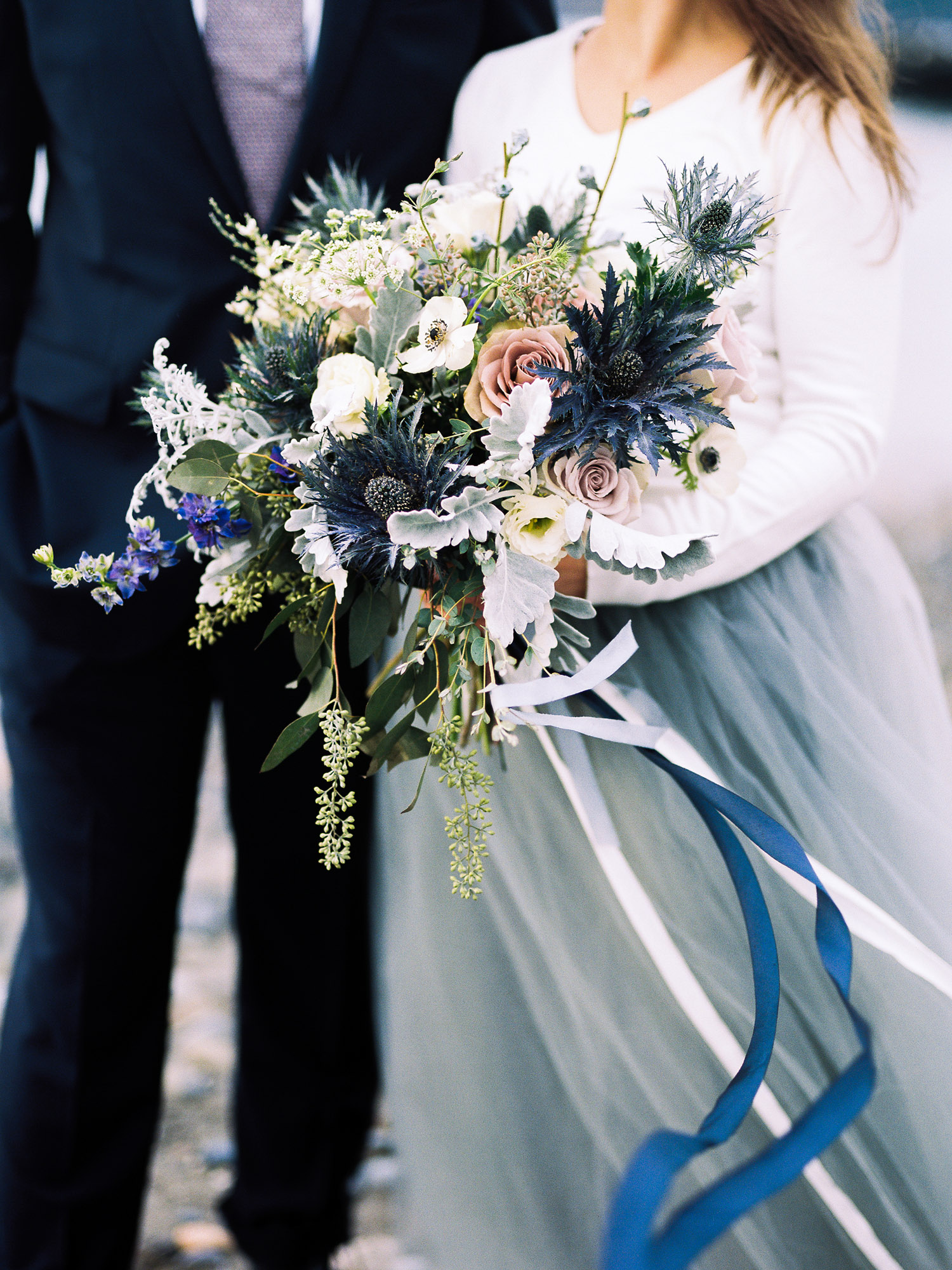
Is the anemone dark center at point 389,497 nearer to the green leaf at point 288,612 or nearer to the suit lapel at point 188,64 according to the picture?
the green leaf at point 288,612

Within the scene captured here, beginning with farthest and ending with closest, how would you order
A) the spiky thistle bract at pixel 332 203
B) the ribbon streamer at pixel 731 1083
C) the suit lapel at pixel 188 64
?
the suit lapel at pixel 188 64 → the spiky thistle bract at pixel 332 203 → the ribbon streamer at pixel 731 1083

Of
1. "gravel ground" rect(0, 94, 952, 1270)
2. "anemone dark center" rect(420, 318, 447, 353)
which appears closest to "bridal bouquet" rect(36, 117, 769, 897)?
"anemone dark center" rect(420, 318, 447, 353)

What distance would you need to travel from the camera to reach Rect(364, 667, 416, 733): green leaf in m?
0.80

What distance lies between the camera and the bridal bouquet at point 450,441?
708mm

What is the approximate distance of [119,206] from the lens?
1098 millimetres

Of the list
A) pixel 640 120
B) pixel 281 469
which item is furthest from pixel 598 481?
pixel 640 120

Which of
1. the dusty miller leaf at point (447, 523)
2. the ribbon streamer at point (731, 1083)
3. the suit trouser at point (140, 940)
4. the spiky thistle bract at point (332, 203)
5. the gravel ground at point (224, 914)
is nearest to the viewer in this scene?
the ribbon streamer at point (731, 1083)

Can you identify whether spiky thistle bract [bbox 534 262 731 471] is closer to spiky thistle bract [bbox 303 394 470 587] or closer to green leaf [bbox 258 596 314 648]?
spiky thistle bract [bbox 303 394 470 587]

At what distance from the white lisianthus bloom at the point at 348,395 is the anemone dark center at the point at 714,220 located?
10.2 inches

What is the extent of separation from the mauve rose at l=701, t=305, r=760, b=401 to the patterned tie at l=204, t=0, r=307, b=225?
610 millimetres

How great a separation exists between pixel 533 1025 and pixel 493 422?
70 centimetres

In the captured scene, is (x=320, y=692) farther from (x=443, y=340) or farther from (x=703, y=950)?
(x=703, y=950)

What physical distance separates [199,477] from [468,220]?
1.07ft

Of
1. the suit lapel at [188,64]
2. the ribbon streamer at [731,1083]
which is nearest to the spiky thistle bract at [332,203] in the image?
the suit lapel at [188,64]
